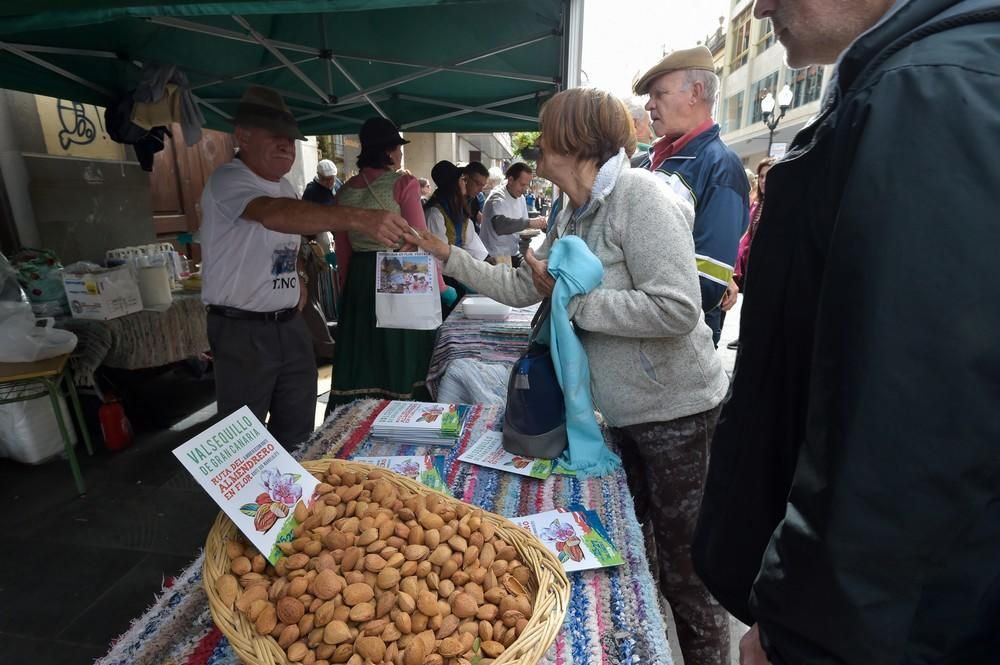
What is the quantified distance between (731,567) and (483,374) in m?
1.36

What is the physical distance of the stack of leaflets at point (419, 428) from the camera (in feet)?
4.99

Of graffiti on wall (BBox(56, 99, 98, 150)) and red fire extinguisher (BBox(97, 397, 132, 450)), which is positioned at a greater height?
graffiti on wall (BBox(56, 99, 98, 150))

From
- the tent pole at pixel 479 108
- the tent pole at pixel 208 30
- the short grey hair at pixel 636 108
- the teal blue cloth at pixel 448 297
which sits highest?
the tent pole at pixel 208 30

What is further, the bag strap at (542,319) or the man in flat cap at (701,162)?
the man in flat cap at (701,162)

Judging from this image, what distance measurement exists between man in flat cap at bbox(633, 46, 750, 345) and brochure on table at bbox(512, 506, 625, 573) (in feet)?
3.97

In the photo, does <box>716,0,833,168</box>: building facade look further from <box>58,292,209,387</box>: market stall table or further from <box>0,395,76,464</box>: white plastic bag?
<box>0,395,76,464</box>: white plastic bag

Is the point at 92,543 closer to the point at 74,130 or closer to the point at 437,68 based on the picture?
the point at 437,68

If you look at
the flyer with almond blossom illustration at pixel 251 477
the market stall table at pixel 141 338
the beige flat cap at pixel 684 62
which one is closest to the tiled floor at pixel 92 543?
the market stall table at pixel 141 338

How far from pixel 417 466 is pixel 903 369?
106 centimetres

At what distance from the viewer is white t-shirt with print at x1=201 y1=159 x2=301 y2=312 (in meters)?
2.12

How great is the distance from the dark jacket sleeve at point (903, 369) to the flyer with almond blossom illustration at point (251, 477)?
2.68 feet

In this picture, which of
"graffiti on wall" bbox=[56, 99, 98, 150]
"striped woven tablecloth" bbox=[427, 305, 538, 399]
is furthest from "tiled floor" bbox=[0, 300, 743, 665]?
"graffiti on wall" bbox=[56, 99, 98, 150]

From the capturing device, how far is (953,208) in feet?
1.66

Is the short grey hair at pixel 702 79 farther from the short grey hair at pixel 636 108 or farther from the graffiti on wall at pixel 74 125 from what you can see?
the graffiti on wall at pixel 74 125
